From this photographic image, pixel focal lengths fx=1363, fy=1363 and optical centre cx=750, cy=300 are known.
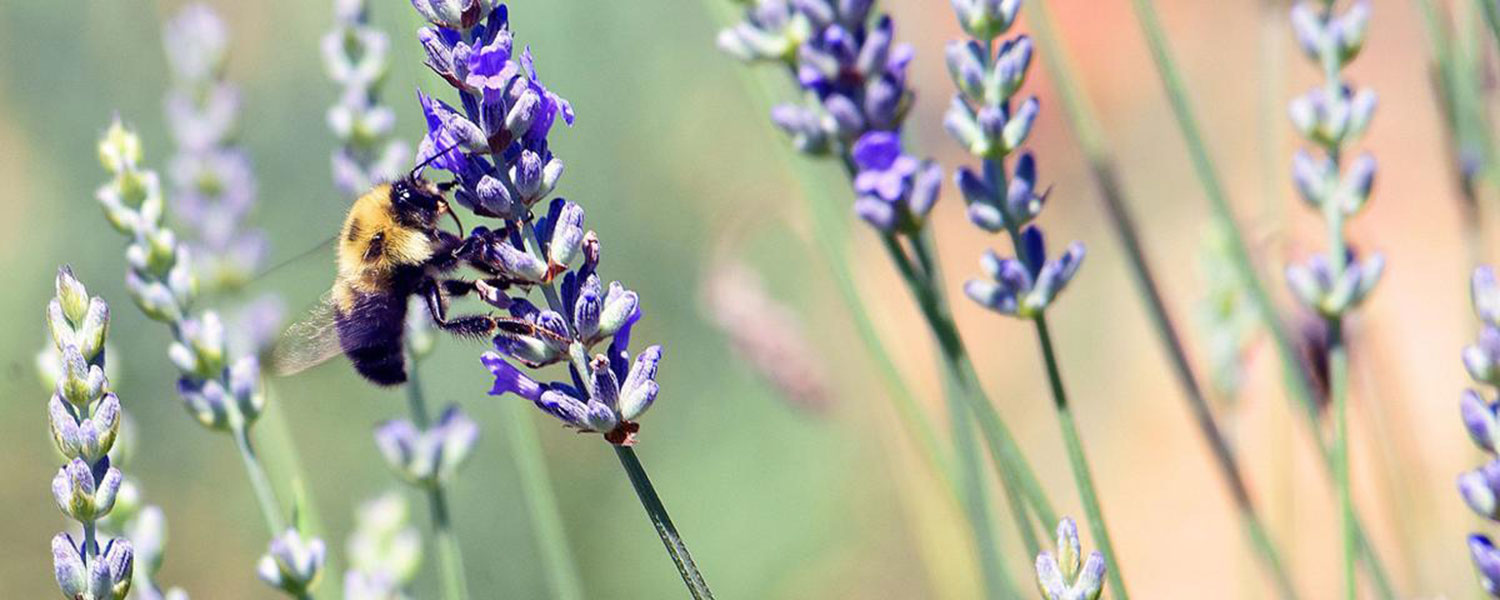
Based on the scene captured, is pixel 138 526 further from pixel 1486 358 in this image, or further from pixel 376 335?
pixel 1486 358

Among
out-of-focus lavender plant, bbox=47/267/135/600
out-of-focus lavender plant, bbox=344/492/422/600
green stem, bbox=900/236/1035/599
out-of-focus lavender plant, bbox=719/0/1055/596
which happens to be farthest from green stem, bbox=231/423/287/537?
green stem, bbox=900/236/1035/599

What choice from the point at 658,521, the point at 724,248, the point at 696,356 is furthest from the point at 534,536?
the point at 658,521

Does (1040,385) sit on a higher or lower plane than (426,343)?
lower

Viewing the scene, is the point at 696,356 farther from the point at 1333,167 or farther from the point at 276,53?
the point at 1333,167

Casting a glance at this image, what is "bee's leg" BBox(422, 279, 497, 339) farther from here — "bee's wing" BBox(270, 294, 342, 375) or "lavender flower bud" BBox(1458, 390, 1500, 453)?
"lavender flower bud" BBox(1458, 390, 1500, 453)

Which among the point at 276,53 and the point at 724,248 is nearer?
the point at 724,248

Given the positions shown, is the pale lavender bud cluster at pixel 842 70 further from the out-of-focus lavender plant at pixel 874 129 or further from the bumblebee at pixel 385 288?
the bumblebee at pixel 385 288

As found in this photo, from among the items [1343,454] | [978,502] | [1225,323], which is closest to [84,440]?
[978,502]

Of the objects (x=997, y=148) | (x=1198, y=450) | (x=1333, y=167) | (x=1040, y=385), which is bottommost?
(x=1198, y=450)

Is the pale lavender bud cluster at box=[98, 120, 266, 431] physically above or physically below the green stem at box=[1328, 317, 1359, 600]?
above
